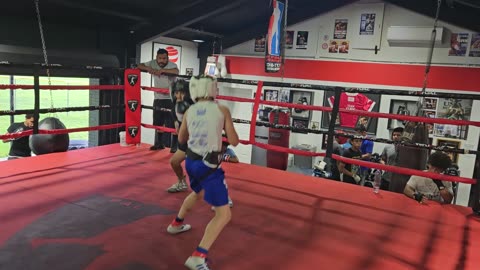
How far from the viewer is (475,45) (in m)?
6.21

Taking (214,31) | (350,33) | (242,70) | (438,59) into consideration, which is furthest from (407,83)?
(214,31)

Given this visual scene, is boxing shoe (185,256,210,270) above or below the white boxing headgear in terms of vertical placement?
below

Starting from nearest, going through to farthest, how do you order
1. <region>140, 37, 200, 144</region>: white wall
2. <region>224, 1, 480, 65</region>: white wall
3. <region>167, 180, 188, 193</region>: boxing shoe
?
<region>167, 180, 188, 193</region>: boxing shoe < <region>224, 1, 480, 65</region>: white wall < <region>140, 37, 200, 144</region>: white wall

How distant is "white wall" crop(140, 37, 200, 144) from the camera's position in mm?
7500

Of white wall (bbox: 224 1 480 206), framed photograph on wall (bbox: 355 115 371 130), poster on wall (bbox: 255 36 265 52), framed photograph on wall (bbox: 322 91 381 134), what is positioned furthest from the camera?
poster on wall (bbox: 255 36 265 52)

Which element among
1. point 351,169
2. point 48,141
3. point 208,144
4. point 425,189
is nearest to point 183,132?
point 208,144

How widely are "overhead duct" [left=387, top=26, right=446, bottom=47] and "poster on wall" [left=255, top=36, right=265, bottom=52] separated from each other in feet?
8.39

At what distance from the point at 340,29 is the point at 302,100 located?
1539 millimetres

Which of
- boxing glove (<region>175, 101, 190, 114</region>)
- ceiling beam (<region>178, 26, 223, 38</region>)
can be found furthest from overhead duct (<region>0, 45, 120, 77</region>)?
boxing glove (<region>175, 101, 190, 114</region>)

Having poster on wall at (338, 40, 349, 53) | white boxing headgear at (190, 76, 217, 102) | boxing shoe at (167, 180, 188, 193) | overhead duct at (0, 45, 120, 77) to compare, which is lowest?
boxing shoe at (167, 180, 188, 193)

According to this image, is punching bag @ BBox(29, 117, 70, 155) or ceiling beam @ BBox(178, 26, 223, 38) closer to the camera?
punching bag @ BBox(29, 117, 70, 155)

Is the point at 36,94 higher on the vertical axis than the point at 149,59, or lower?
lower

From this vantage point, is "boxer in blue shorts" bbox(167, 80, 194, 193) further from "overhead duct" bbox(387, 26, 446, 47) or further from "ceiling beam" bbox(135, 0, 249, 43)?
"overhead duct" bbox(387, 26, 446, 47)

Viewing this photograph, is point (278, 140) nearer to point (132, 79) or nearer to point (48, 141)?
point (132, 79)
